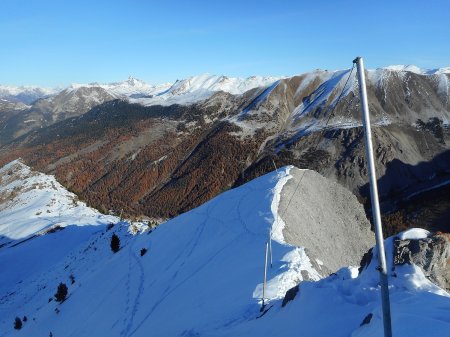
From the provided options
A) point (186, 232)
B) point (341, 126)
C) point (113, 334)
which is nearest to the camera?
point (113, 334)

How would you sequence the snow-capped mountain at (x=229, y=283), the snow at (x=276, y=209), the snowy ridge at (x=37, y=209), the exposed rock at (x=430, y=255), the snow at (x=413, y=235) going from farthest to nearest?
the snowy ridge at (x=37, y=209), the snow at (x=276, y=209), the snow at (x=413, y=235), the exposed rock at (x=430, y=255), the snow-capped mountain at (x=229, y=283)

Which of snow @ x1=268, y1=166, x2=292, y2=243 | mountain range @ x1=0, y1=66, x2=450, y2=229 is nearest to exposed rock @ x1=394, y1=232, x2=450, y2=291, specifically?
snow @ x1=268, y1=166, x2=292, y2=243

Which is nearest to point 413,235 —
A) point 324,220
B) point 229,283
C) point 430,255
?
point 430,255

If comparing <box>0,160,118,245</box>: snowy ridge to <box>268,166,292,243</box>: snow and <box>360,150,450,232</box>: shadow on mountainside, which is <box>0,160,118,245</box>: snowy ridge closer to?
<box>268,166,292,243</box>: snow

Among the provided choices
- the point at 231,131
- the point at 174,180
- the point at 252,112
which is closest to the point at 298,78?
the point at 252,112

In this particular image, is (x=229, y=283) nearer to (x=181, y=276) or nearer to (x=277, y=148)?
(x=181, y=276)

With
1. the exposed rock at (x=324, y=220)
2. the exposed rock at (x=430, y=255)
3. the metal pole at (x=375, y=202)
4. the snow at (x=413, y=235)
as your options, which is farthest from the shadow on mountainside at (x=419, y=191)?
the metal pole at (x=375, y=202)

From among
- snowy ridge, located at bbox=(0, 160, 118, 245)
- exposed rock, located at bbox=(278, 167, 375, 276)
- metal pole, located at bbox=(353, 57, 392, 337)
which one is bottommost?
snowy ridge, located at bbox=(0, 160, 118, 245)

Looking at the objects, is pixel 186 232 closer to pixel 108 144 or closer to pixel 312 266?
pixel 312 266

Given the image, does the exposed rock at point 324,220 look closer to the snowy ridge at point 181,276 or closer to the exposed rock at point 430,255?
the snowy ridge at point 181,276
